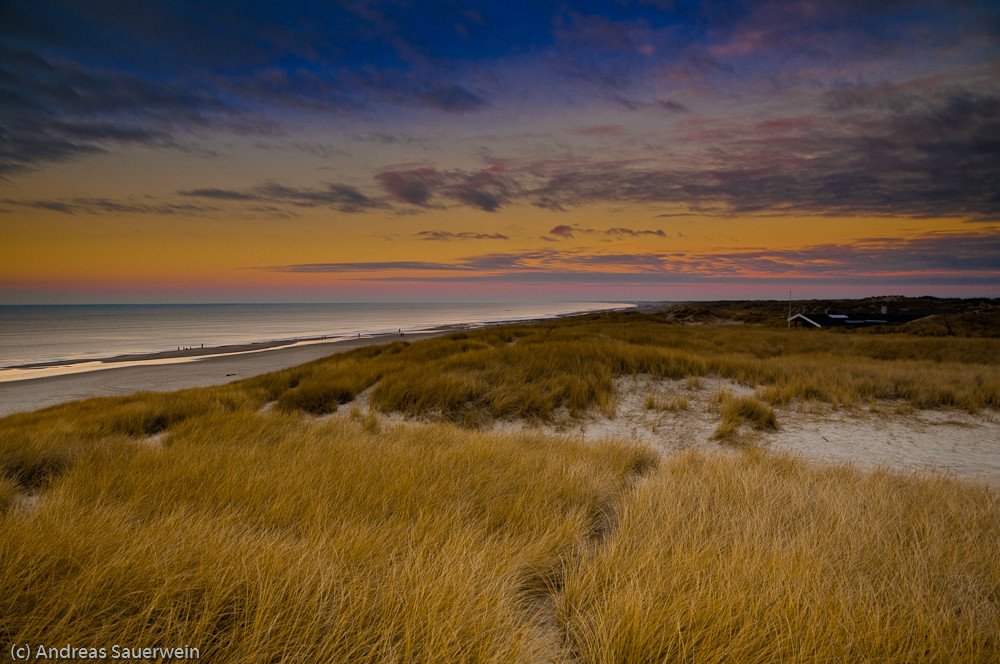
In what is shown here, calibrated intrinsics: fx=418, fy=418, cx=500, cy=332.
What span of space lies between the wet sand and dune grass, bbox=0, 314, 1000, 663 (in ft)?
49.4

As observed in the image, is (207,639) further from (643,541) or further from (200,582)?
(643,541)

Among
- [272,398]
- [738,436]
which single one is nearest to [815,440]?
[738,436]

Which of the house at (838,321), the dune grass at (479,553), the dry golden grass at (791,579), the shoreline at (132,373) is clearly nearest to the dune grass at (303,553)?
the dune grass at (479,553)

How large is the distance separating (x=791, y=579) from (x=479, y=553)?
1676 millimetres

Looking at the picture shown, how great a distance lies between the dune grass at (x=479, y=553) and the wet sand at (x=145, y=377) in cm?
1507

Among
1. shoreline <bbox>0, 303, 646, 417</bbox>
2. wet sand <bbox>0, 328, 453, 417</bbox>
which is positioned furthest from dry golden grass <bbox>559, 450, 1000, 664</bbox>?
wet sand <bbox>0, 328, 453, 417</bbox>

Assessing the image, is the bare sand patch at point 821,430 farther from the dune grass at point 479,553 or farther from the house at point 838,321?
the house at point 838,321

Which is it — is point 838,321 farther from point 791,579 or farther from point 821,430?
point 791,579

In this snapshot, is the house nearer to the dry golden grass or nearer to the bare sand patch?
the bare sand patch

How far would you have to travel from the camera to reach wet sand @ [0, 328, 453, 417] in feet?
54.0

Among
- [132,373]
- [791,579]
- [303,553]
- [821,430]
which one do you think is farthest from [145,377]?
[821,430]

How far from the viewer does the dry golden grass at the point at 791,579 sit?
183 centimetres

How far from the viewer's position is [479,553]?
2396mm

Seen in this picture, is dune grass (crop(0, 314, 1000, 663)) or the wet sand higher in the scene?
dune grass (crop(0, 314, 1000, 663))
